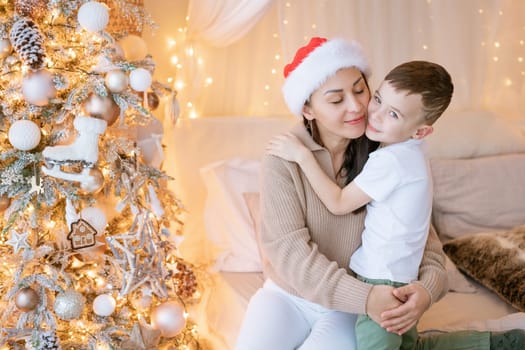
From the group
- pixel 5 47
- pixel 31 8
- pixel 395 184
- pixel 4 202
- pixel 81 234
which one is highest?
pixel 31 8

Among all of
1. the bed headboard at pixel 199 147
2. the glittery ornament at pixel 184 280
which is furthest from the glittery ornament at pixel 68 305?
the bed headboard at pixel 199 147

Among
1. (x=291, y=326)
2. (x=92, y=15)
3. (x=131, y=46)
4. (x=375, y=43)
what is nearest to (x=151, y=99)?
(x=131, y=46)

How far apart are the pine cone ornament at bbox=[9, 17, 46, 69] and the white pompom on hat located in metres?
0.71

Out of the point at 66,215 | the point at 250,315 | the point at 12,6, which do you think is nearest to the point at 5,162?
the point at 66,215

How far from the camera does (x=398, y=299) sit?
5.14ft

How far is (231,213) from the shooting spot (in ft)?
7.84

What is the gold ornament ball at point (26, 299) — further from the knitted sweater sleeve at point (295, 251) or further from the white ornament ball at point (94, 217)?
the knitted sweater sleeve at point (295, 251)

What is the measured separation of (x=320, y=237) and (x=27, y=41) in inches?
38.9

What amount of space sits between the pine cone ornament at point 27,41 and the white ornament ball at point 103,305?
74 centimetres

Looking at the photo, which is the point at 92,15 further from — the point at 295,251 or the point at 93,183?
the point at 295,251

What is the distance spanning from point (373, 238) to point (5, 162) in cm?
111

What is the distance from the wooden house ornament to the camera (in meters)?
1.82

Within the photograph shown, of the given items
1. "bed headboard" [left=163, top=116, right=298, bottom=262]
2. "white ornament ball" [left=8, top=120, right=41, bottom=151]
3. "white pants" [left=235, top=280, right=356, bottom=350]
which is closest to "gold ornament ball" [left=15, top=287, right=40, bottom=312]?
"white ornament ball" [left=8, top=120, right=41, bottom=151]

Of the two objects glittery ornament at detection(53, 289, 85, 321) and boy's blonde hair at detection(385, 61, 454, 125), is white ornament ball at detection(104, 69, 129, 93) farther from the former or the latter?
boy's blonde hair at detection(385, 61, 454, 125)
